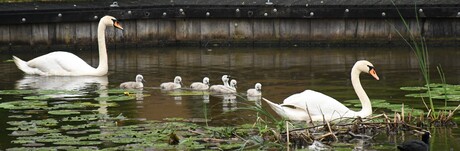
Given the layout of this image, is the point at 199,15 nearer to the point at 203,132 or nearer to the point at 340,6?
the point at 340,6

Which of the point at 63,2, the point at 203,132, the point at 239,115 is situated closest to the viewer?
the point at 203,132

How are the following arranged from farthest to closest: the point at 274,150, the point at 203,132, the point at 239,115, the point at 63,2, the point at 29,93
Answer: the point at 63,2
the point at 29,93
the point at 239,115
the point at 203,132
the point at 274,150

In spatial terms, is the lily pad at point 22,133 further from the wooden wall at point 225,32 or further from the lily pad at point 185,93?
the wooden wall at point 225,32

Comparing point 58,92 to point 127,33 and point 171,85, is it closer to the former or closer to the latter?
point 171,85

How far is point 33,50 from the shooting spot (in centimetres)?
2820

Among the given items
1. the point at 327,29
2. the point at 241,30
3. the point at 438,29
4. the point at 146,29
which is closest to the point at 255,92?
the point at 327,29

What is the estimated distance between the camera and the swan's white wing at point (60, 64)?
2369cm

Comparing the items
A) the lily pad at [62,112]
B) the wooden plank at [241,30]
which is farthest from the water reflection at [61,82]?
the wooden plank at [241,30]

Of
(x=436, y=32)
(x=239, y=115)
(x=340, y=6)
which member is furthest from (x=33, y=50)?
(x=239, y=115)

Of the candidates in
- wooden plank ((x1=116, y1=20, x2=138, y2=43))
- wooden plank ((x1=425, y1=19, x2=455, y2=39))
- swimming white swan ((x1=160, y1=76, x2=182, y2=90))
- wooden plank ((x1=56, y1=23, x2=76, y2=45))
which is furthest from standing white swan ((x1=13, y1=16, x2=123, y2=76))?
wooden plank ((x1=425, y1=19, x2=455, y2=39))

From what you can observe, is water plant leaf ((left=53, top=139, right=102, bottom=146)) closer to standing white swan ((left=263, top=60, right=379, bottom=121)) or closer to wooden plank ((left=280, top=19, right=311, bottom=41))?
standing white swan ((left=263, top=60, right=379, bottom=121))

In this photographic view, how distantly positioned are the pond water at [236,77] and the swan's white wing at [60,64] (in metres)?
0.31

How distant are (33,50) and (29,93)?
7.95 m

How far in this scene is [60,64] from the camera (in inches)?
938
